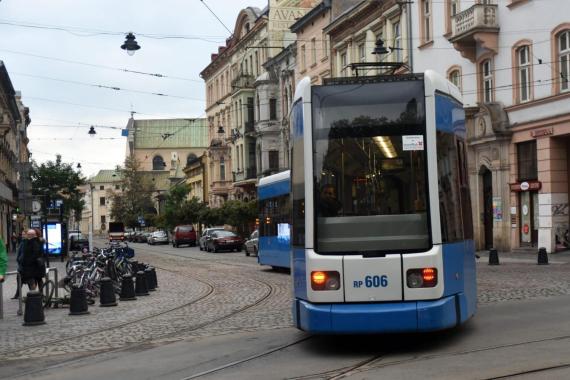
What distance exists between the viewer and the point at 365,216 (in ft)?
32.6

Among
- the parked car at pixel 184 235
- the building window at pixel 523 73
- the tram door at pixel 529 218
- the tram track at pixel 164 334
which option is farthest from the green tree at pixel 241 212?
the tram track at pixel 164 334

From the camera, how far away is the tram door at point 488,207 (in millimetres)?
36438

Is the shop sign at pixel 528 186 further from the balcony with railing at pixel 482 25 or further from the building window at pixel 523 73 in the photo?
the balcony with railing at pixel 482 25

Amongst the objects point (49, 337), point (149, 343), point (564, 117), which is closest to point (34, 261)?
point (49, 337)

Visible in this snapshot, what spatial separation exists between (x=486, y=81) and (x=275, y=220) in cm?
1424

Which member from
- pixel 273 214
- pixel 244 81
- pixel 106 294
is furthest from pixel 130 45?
pixel 244 81

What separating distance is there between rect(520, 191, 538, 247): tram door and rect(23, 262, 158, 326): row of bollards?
16779mm

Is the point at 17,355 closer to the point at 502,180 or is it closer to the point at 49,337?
the point at 49,337

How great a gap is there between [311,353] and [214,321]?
4401 mm

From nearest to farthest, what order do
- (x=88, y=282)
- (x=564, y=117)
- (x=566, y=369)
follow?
1. (x=566, y=369)
2. (x=88, y=282)
3. (x=564, y=117)

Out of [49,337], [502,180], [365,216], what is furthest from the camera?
[502,180]

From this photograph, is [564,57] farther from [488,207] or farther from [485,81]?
[488,207]

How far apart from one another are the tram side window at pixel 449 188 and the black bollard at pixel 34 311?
770cm

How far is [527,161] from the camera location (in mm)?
34000
